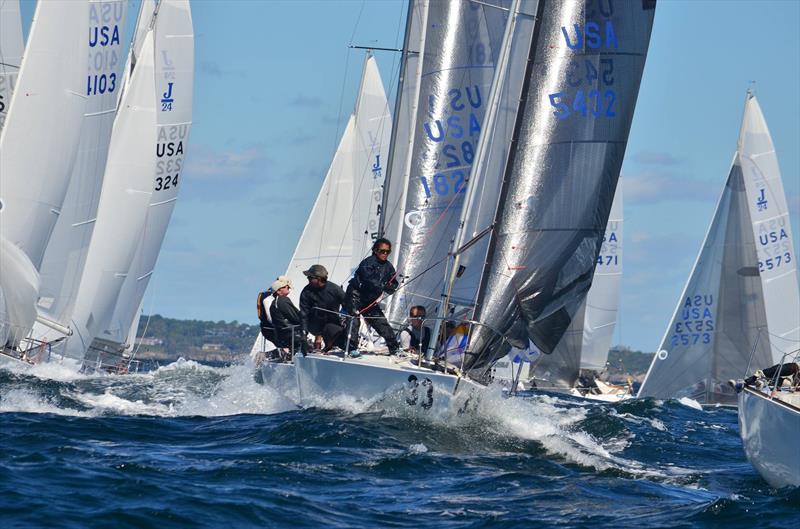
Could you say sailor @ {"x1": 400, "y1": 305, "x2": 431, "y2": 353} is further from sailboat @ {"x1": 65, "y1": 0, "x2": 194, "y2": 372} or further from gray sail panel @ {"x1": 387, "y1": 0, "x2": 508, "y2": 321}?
sailboat @ {"x1": 65, "y1": 0, "x2": 194, "y2": 372}

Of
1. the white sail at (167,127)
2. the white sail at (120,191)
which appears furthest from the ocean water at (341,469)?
the white sail at (167,127)

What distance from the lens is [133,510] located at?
9438mm

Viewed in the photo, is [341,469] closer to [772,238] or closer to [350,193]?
[772,238]

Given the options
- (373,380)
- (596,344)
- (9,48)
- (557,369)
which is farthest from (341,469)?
(596,344)

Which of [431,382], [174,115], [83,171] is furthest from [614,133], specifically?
[174,115]

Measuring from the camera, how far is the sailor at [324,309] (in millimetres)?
15879

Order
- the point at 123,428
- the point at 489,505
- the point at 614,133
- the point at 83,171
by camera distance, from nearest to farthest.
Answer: the point at 489,505 → the point at 123,428 → the point at 614,133 → the point at 83,171

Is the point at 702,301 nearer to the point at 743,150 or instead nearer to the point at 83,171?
the point at 743,150

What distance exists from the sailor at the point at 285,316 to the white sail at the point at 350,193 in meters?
14.6

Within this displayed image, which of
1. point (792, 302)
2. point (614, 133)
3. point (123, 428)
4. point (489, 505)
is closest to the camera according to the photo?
point (489, 505)

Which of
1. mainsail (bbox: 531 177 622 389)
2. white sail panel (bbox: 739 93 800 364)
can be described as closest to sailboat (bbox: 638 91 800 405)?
white sail panel (bbox: 739 93 800 364)

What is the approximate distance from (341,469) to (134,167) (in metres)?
15.4

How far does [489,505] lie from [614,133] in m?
6.67

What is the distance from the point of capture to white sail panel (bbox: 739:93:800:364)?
2964cm
